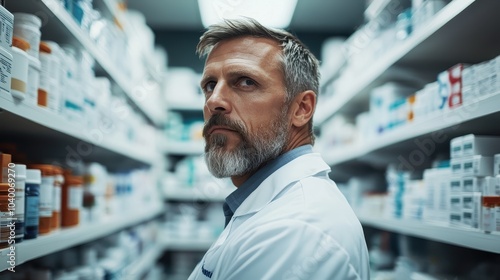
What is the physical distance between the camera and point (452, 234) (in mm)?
1644

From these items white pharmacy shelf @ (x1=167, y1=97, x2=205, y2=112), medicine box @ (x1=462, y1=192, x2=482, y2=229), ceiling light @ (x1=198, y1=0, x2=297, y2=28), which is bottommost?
medicine box @ (x1=462, y1=192, x2=482, y2=229)

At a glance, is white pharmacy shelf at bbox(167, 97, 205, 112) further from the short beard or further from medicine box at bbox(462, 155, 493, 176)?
medicine box at bbox(462, 155, 493, 176)

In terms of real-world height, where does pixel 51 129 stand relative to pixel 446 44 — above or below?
below

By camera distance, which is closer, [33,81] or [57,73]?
[33,81]

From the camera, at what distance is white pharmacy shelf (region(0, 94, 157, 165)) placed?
1.31 metres

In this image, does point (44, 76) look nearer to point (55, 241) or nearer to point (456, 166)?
point (55, 241)

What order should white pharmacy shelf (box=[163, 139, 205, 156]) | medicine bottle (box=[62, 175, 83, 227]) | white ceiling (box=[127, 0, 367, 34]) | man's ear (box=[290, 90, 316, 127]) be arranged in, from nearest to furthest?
man's ear (box=[290, 90, 316, 127]), medicine bottle (box=[62, 175, 83, 227]), white ceiling (box=[127, 0, 367, 34]), white pharmacy shelf (box=[163, 139, 205, 156])

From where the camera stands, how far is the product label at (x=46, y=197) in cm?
160

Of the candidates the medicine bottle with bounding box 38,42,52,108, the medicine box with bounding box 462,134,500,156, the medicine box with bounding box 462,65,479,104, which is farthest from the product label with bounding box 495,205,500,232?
the medicine bottle with bounding box 38,42,52,108

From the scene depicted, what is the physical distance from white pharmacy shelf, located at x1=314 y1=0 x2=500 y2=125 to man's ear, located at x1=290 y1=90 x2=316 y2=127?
0.60 m

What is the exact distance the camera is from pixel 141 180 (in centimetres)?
378

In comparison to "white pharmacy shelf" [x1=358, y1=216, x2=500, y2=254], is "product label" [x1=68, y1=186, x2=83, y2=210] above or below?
above

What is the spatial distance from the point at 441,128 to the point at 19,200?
1.55 metres

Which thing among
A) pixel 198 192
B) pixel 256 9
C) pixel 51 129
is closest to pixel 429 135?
pixel 51 129
